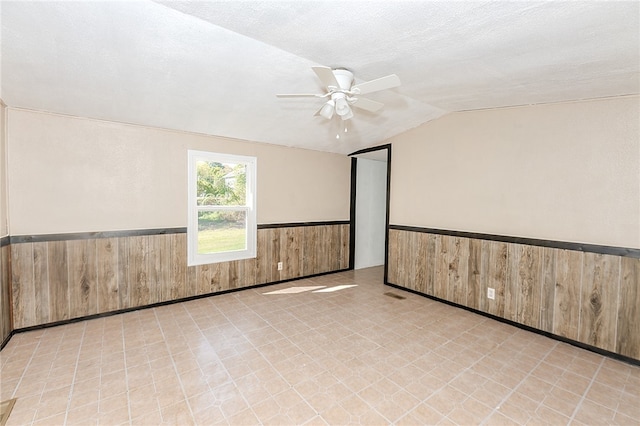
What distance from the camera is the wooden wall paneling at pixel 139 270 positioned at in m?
3.55

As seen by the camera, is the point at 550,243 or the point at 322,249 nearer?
the point at 550,243

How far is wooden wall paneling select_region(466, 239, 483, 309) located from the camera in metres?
3.71

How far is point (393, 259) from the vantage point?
189 inches

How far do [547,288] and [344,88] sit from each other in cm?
299

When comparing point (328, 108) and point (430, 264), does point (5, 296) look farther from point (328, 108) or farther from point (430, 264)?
point (430, 264)

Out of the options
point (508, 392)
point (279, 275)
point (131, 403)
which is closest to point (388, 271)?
point (279, 275)

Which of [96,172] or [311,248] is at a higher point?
[96,172]

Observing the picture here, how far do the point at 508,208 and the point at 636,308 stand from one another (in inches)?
54.5

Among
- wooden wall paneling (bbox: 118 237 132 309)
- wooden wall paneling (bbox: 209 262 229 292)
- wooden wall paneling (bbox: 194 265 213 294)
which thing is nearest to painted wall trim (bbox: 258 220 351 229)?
wooden wall paneling (bbox: 209 262 229 292)

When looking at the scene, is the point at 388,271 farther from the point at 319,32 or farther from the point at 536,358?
the point at 319,32

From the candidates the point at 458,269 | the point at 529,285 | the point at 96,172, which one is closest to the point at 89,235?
the point at 96,172

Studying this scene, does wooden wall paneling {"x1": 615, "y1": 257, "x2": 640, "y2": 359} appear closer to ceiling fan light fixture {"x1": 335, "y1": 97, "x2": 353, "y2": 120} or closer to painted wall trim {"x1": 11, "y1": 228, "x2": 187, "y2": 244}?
ceiling fan light fixture {"x1": 335, "y1": 97, "x2": 353, "y2": 120}

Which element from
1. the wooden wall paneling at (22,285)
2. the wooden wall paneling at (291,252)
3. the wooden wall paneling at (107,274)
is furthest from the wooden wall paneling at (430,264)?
the wooden wall paneling at (22,285)

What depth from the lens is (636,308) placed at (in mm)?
2592
